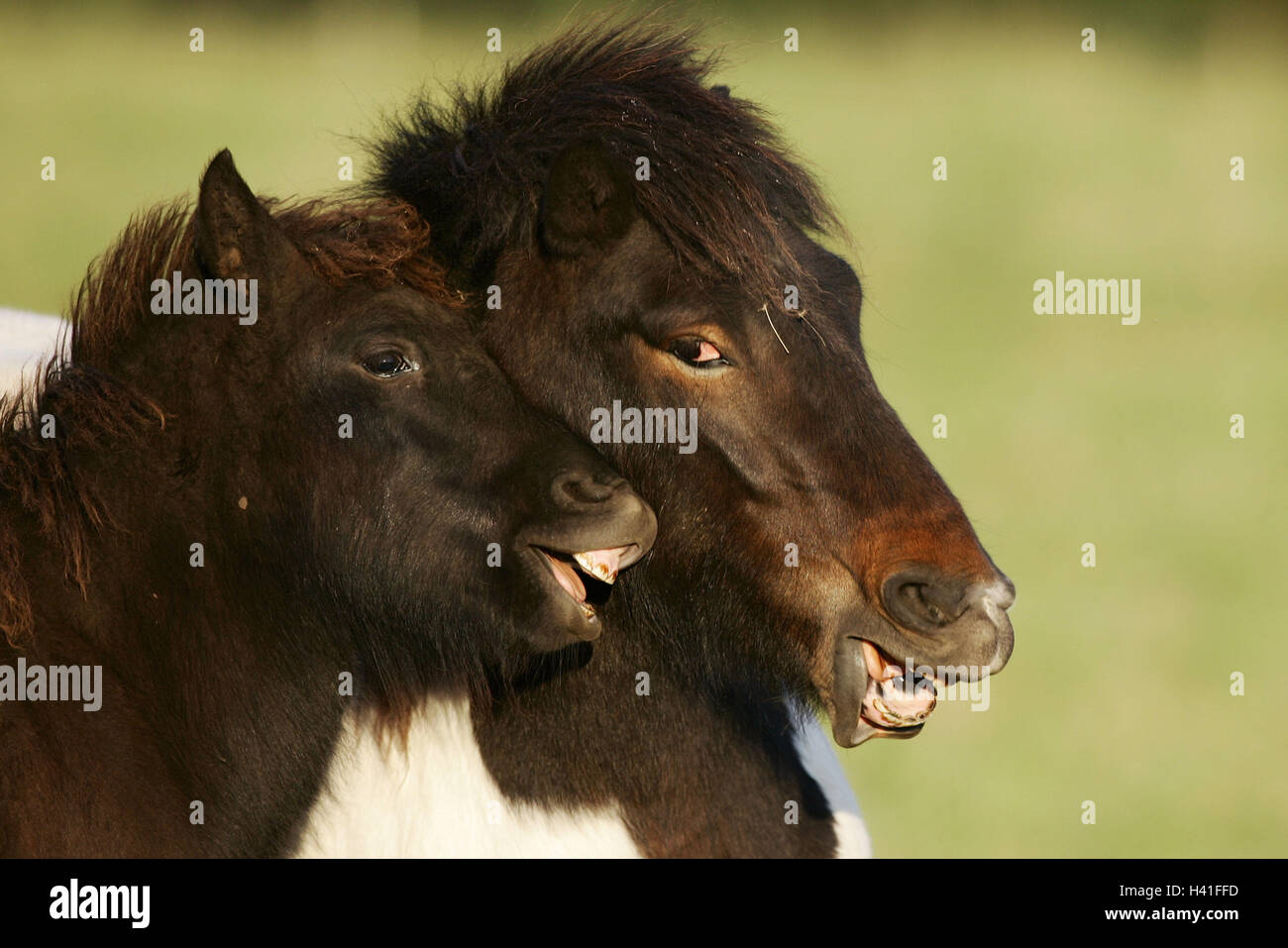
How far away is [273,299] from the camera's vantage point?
12.0ft

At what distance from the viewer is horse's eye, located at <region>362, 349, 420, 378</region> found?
11.9 feet

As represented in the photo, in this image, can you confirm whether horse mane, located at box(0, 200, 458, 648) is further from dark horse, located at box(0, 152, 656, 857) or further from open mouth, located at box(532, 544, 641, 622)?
open mouth, located at box(532, 544, 641, 622)

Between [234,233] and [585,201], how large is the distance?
34.2 inches

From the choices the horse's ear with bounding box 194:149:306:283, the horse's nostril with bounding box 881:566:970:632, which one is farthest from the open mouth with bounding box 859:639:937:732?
the horse's ear with bounding box 194:149:306:283

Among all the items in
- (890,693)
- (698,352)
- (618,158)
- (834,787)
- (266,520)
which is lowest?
(834,787)

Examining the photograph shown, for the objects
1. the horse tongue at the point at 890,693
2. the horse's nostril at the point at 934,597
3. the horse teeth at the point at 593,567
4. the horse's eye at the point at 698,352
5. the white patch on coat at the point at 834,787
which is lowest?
the white patch on coat at the point at 834,787

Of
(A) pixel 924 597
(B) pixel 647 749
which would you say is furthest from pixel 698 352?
(B) pixel 647 749

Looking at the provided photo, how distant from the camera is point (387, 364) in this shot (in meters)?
3.63

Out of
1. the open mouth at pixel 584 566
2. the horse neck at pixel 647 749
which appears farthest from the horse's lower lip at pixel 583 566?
the horse neck at pixel 647 749

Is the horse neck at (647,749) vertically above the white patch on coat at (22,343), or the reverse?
the white patch on coat at (22,343)

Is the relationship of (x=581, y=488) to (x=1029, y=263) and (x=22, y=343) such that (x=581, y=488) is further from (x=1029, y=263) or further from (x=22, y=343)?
(x=1029, y=263)

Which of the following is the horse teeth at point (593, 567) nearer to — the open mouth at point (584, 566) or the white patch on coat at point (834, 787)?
the open mouth at point (584, 566)

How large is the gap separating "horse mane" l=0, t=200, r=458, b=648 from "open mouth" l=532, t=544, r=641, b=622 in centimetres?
75

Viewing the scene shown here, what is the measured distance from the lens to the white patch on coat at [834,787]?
439 cm
